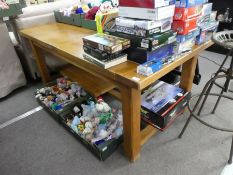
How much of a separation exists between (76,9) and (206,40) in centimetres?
122

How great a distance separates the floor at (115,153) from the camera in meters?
1.24

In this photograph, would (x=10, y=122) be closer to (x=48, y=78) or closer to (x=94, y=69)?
(x=48, y=78)

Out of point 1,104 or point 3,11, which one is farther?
point 1,104

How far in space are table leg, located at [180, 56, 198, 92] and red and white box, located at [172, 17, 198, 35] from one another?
32 cm

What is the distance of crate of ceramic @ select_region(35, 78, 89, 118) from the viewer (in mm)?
1661

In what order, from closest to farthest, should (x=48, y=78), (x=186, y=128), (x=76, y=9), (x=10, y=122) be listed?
(x=186, y=128), (x=10, y=122), (x=76, y=9), (x=48, y=78)

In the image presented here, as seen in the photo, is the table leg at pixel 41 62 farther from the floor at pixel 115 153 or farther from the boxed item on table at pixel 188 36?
the boxed item on table at pixel 188 36

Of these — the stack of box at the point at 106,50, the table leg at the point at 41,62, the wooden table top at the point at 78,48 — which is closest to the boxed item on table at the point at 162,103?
the wooden table top at the point at 78,48

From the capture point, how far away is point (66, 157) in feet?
4.46

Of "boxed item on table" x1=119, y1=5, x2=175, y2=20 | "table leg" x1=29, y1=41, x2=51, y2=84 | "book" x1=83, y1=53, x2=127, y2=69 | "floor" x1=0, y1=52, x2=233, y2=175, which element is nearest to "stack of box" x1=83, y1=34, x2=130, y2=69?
"book" x1=83, y1=53, x2=127, y2=69

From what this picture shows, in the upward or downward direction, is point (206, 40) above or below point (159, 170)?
above

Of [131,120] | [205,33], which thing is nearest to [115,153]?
[131,120]

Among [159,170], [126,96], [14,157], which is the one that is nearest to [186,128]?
[159,170]

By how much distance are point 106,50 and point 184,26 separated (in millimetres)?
450
